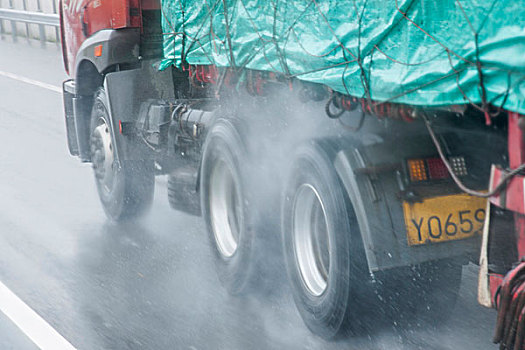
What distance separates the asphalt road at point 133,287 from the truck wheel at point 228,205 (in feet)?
0.81

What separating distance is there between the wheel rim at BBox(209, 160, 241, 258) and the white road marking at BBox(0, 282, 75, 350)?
4.78 feet

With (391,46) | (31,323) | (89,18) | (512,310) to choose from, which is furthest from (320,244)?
(89,18)

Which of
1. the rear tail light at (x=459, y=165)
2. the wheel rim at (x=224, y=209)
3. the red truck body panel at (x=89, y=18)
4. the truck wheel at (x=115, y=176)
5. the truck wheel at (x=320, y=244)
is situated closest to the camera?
the rear tail light at (x=459, y=165)

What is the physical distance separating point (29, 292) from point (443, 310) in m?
3.30

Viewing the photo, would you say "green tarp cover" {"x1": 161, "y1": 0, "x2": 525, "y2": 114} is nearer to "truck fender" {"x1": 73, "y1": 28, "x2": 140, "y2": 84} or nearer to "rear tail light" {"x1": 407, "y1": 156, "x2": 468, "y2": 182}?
"rear tail light" {"x1": 407, "y1": 156, "x2": 468, "y2": 182}

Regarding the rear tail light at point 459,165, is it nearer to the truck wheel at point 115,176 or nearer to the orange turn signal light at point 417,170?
the orange turn signal light at point 417,170

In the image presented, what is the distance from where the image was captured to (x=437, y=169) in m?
4.05

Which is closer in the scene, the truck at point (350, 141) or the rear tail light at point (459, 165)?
the truck at point (350, 141)

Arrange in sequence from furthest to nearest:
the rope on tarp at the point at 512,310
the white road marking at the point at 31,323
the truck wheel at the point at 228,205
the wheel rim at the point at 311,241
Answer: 1. the truck wheel at the point at 228,205
2. the white road marking at the point at 31,323
3. the wheel rim at the point at 311,241
4. the rope on tarp at the point at 512,310

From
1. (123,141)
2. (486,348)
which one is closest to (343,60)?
(486,348)

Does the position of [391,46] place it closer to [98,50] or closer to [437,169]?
[437,169]

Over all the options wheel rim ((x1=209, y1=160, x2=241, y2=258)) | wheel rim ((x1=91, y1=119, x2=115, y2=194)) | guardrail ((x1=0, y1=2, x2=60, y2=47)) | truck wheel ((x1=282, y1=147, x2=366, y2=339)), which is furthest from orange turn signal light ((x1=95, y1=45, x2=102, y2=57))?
guardrail ((x1=0, y1=2, x2=60, y2=47))

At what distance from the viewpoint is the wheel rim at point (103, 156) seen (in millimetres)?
7820

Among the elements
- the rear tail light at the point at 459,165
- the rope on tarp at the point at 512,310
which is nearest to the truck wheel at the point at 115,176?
the rear tail light at the point at 459,165
